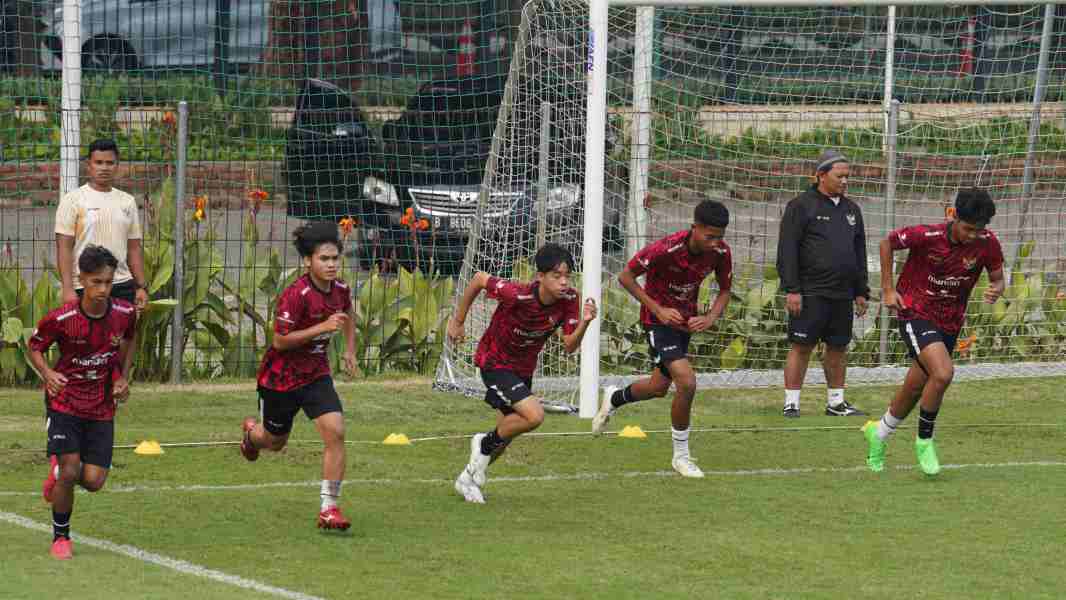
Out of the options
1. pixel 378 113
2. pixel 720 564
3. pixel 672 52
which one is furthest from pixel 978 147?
pixel 720 564

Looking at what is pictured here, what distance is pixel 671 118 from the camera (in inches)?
550

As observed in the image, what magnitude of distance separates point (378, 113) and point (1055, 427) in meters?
7.68

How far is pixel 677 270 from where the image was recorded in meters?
9.99

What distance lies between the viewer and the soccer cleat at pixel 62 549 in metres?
7.31

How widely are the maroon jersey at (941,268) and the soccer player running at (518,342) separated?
221 centimetres

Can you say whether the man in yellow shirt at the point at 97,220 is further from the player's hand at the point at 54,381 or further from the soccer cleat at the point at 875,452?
the soccer cleat at the point at 875,452

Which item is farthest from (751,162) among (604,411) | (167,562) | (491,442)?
(167,562)

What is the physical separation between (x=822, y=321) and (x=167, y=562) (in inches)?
251

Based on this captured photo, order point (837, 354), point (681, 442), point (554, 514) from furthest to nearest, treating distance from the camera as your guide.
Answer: point (837, 354) < point (681, 442) < point (554, 514)

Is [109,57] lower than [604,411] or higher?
higher

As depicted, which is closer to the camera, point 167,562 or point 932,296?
point 167,562

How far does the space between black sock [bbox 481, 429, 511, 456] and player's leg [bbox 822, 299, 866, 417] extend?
4.20 m

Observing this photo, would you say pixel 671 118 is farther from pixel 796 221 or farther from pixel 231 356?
pixel 231 356

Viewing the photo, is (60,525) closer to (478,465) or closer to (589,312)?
(478,465)
